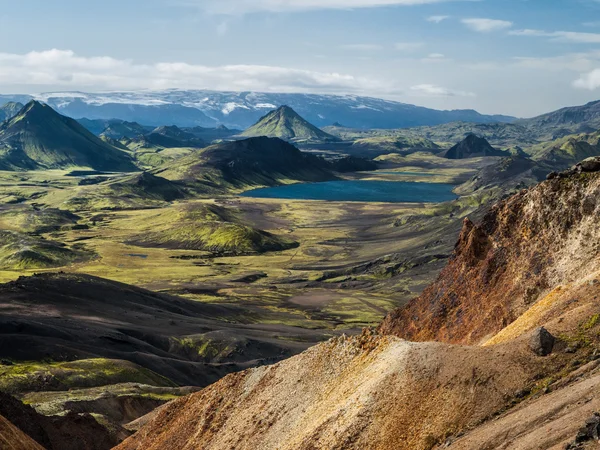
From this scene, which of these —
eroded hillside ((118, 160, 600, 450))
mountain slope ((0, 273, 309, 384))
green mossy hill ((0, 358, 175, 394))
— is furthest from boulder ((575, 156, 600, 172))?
mountain slope ((0, 273, 309, 384))

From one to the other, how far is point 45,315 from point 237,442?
9784 centimetres

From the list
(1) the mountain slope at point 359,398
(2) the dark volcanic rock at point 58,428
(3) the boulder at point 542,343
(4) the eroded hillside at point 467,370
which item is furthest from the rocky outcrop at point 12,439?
(3) the boulder at point 542,343

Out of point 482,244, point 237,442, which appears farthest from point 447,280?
point 237,442

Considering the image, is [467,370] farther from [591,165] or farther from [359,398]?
[591,165]

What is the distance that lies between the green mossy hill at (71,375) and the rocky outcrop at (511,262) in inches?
1808

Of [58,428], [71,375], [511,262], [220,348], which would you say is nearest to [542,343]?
[511,262]

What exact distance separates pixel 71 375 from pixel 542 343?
249 feet

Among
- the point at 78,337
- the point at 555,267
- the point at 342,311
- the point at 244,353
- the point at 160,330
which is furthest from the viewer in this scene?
the point at 342,311

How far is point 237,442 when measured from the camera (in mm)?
51375

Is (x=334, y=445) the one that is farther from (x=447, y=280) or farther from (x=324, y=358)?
(x=447, y=280)

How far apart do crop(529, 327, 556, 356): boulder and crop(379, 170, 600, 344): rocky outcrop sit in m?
16.7

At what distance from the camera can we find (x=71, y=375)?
317ft

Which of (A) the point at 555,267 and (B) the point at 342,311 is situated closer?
(A) the point at 555,267

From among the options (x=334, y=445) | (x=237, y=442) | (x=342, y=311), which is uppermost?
(x=334, y=445)
